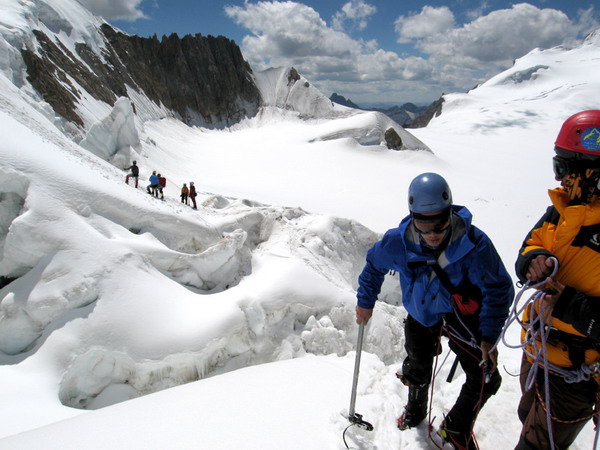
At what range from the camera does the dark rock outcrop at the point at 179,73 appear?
34781 mm

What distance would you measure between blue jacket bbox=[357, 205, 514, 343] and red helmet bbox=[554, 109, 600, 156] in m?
0.81

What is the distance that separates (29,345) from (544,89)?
87.4 metres

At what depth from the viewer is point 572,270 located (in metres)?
2.29

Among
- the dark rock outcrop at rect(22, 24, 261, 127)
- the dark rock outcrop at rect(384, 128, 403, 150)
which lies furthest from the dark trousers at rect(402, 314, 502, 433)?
the dark rock outcrop at rect(22, 24, 261, 127)

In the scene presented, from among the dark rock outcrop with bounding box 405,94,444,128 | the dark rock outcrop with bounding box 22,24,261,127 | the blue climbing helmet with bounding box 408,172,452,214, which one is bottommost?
the blue climbing helmet with bounding box 408,172,452,214

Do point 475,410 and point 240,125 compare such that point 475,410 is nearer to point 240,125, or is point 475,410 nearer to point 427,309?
point 427,309

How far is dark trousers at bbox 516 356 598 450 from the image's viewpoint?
245 cm

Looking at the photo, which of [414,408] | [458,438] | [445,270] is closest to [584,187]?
[445,270]

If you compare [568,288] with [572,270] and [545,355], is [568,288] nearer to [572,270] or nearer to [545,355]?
[572,270]

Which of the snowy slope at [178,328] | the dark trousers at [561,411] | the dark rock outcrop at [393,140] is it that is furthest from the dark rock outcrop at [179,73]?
the dark trousers at [561,411]

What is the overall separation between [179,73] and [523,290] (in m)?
60.9

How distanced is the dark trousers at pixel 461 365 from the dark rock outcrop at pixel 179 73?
3159 cm

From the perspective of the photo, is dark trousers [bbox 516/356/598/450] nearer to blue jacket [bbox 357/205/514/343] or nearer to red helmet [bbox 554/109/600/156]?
blue jacket [bbox 357/205/514/343]

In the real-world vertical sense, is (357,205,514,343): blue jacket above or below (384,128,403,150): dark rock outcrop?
below
